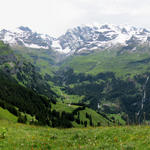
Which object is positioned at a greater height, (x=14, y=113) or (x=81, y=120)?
(x=14, y=113)

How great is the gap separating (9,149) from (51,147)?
3.63 metres

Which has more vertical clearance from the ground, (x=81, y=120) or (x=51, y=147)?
(x=51, y=147)

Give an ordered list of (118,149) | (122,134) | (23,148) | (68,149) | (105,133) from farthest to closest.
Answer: (105,133) → (122,134) → (23,148) → (68,149) → (118,149)

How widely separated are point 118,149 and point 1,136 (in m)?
14.3

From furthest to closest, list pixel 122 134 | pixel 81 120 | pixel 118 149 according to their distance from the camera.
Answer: pixel 81 120
pixel 122 134
pixel 118 149

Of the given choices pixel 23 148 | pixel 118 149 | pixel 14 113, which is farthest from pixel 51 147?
pixel 14 113

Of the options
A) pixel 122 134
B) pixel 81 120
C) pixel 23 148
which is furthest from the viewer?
pixel 81 120

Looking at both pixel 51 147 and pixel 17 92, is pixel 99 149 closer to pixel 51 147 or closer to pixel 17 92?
pixel 51 147

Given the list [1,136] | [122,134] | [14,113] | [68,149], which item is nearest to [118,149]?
[68,149]

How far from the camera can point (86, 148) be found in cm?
1538

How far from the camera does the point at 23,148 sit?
16.8 meters

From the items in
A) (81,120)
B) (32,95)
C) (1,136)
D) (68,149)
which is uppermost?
(68,149)

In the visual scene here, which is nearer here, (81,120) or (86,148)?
(86,148)

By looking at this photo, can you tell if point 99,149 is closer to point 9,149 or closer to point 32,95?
point 9,149
